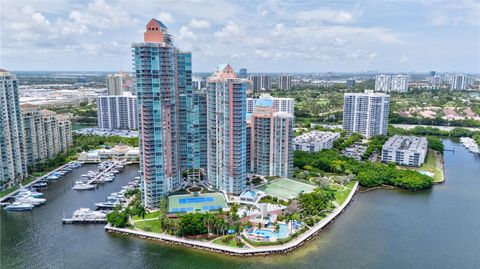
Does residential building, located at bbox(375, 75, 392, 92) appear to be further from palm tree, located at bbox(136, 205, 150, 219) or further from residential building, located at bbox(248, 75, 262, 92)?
palm tree, located at bbox(136, 205, 150, 219)

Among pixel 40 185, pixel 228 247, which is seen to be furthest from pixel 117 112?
pixel 228 247

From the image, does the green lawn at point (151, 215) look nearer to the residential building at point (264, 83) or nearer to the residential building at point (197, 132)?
the residential building at point (197, 132)

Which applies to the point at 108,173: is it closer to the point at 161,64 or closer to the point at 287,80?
the point at 161,64

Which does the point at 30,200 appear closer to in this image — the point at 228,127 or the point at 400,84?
the point at 228,127

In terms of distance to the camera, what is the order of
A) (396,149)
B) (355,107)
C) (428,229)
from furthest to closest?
(355,107)
(396,149)
(428,229)

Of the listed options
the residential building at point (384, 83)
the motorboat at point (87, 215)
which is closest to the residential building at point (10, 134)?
the motorboat at point (87, 215)

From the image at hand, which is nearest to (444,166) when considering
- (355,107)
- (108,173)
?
(355,107)
